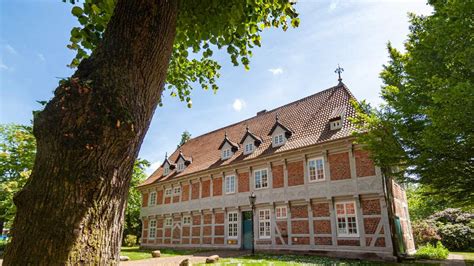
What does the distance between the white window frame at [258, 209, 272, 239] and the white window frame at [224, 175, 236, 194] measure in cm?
259

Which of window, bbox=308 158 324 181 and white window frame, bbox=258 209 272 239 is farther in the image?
white window frame, bbox=258 209 272 239

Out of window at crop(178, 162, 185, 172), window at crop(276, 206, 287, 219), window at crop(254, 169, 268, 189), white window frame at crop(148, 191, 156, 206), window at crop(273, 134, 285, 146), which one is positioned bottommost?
window at crop(276, 206, 287, 219)

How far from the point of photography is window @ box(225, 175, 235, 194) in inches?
731

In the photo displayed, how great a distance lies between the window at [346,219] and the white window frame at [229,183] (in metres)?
7.07

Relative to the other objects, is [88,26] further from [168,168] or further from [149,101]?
[168,168]

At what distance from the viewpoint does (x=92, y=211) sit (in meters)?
1.74

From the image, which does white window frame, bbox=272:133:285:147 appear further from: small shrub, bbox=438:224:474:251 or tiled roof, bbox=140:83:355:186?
small shrub, bbox=438:224:474:251

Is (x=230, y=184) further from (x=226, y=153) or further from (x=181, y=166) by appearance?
(x=181, y=166)

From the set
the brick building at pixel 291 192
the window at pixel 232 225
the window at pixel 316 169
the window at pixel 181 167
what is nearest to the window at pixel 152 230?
the brick building at pixel 291 192

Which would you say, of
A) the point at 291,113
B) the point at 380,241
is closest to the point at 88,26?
the point at 380,241

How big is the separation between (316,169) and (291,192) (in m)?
1.95

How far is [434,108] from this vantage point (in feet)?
23.7

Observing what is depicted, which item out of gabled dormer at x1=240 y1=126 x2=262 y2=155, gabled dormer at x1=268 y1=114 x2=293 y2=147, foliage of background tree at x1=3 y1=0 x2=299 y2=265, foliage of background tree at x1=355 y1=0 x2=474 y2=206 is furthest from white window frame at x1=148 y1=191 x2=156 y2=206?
foliage of background tree at x1=3 y1=0 x2=299 y2=265

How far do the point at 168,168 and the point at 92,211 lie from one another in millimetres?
23960
